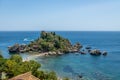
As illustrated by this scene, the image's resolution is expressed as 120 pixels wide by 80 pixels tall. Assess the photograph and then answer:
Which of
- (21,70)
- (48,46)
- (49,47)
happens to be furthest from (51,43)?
(21,70)

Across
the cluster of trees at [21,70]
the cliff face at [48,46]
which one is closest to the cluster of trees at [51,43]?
the cliff face at [48,46]

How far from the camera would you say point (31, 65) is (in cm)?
5609

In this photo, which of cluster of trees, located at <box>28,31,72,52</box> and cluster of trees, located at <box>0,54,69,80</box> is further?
cluster of trees, located at <box>28,31,72,52</box>

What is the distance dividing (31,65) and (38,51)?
7142cm

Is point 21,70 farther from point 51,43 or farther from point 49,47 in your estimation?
point 51,43

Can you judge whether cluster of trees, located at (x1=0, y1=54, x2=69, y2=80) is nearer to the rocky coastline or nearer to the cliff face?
the rocky coastline

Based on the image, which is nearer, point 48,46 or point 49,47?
point 49,47

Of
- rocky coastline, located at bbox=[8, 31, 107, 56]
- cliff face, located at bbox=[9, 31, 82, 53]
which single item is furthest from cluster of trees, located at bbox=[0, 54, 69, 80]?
cliff face, located at bbox=[9, 31, 82, 53]

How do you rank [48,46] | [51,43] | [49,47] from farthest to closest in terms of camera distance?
1. [51,43]
2. [48,46]
3. [49,47]

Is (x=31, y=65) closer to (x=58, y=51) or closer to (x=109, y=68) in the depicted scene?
(x=109, y=68)

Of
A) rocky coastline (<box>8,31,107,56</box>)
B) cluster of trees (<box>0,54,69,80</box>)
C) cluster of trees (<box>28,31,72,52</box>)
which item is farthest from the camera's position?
cluster of trees (<box>28,31,72,52</box>)

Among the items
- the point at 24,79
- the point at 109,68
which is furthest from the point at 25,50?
the point at 24,79

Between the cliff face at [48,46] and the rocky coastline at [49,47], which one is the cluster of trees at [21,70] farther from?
the cliff face at [48,46]

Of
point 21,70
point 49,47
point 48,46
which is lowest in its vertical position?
point 49,47
